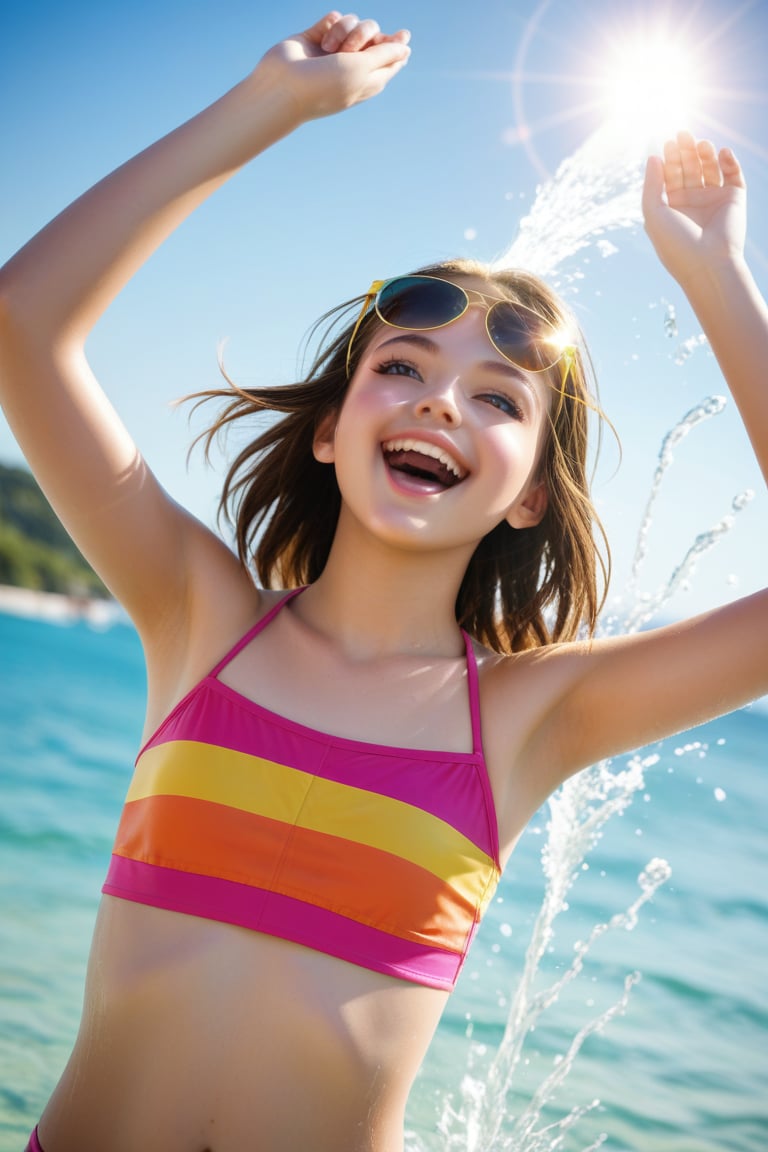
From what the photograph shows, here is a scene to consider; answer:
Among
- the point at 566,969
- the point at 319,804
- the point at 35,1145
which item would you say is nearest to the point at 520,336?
the point at 319,804

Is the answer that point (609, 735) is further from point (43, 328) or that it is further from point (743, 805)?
point (743, 805)

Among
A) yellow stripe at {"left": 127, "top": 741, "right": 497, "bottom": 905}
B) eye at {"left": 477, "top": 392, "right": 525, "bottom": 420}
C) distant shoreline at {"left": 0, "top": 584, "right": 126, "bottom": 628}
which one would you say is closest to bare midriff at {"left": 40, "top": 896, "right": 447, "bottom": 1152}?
yellow stripe at {"left": 127, "top": 741, "right": 497, "bottom": 905}

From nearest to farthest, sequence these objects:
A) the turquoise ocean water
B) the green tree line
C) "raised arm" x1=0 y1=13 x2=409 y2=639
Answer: "raised arm" x1=0 y1=13 x2=409 y2=639 < the turquoise ocean water < the green tree line

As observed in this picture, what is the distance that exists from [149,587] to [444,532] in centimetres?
62

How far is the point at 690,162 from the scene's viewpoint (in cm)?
250

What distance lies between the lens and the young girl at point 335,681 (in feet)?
6.54

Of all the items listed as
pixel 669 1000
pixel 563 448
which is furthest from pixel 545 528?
pixel 669 1000

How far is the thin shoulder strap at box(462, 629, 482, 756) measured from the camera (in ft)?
7.34

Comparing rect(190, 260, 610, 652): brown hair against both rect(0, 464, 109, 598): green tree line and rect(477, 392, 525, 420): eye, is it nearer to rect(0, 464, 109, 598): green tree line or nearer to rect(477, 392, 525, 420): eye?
rect(477, 392, 525, 420): eye

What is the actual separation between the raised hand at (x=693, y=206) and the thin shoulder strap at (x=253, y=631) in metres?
1.10

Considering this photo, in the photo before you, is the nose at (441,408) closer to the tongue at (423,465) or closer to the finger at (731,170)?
the tongue at (423,465)

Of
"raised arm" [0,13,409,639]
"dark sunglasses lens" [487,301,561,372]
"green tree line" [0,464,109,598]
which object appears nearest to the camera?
"raised arm" [0,13,409,639]

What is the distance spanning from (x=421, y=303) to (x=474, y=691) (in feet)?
2.85

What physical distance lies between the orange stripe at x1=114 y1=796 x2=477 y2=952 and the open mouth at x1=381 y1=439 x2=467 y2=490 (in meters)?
0.77
